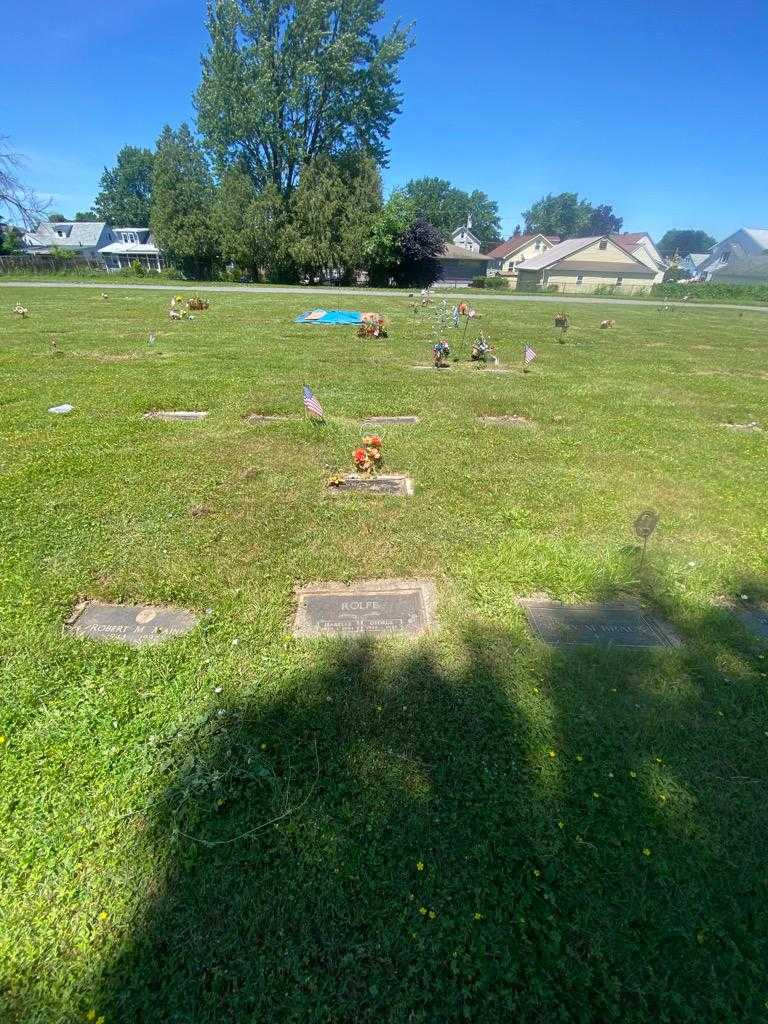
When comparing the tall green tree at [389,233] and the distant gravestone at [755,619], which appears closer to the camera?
the distant gravestone at [755,619]

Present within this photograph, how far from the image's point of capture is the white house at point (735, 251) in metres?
55.8

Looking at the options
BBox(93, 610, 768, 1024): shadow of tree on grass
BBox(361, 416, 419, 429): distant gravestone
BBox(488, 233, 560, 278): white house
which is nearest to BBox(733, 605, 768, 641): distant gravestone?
BBox(93, 610, 768, 1024): shadow of tree on grass

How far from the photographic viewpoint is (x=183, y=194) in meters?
34.4

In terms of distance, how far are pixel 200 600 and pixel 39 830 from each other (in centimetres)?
145

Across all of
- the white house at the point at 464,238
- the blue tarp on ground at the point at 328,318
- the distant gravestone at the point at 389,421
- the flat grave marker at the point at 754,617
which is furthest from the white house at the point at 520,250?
the flat grave marker at the point at 754,617

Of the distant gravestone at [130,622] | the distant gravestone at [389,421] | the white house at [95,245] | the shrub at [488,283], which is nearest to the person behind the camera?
the distant gravestone at [130,622]

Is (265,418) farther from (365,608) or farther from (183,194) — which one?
(183,194)

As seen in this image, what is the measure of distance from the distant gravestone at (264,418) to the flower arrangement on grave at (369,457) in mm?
1927

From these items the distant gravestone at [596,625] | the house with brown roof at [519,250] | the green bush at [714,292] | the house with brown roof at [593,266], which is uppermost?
the house with brown roof at [519,250]

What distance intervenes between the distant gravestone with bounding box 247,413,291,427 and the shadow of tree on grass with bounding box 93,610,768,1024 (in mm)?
4711

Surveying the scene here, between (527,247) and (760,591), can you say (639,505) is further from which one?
(527,247)

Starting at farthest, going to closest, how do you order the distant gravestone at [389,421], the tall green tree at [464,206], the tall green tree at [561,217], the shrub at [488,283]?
the tall green tree at [561,217]
the tall green tree at [464,206]
the shrub at [488,283]
the distant gravestone at [389,421]

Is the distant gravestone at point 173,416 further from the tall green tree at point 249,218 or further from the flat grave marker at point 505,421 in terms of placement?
the tall green tree at point 249,218

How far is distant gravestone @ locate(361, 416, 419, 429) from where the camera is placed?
6.71 meters
